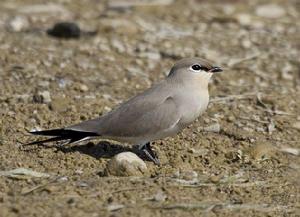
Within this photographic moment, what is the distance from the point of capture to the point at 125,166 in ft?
18.1

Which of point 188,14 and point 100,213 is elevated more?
point 188,14

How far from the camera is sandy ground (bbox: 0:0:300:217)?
518 cm

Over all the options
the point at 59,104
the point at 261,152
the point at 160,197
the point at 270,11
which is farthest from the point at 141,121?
the point at 270,11

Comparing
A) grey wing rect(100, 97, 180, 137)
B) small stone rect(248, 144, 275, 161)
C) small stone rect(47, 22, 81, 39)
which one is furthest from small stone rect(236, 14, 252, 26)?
grey wing rect(100, 97, 180, 137)

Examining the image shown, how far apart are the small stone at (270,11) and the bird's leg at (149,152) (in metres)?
4.81

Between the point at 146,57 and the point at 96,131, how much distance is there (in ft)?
9.80

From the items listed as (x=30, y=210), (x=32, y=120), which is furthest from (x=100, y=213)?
(x=32, y=120)

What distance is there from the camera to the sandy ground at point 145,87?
5176 millimetres

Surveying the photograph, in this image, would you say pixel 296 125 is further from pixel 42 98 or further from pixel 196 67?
pixel 42 98

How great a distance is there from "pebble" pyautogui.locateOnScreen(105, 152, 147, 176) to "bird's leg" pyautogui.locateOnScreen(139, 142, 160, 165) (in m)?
0.27

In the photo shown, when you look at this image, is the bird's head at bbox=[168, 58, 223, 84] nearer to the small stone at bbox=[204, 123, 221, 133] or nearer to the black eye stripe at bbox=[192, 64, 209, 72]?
the black eye stripe at bbox=[192, 64, 209, 72]

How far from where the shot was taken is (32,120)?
666 centimetres

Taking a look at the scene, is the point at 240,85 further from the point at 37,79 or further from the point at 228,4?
the point at 228,4

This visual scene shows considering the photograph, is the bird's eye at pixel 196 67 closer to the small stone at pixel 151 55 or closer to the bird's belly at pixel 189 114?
the bird's belly at pixel 189 114
